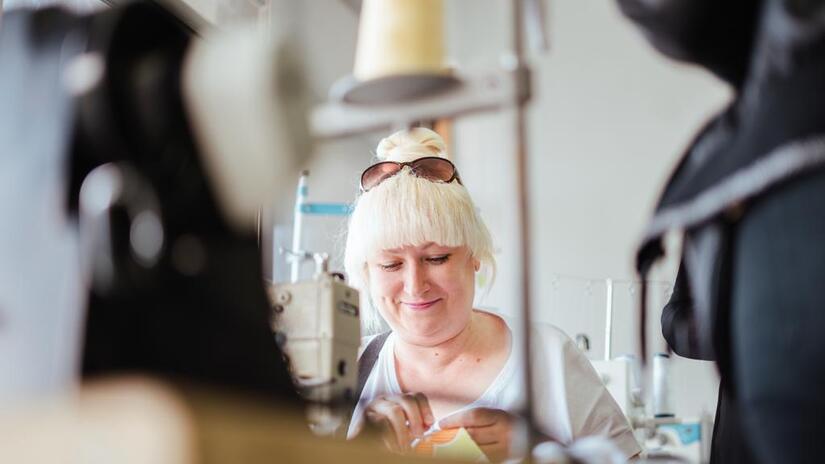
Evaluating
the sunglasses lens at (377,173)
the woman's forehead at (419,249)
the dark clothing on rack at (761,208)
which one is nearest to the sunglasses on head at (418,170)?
the sunglasses lens at (377,173)

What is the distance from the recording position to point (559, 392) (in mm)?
1571

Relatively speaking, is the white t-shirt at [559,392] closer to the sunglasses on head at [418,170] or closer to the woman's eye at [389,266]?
the woman's eye at [389,266]

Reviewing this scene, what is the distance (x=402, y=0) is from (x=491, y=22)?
3.71 meters

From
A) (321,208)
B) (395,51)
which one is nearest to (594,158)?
(321,208)

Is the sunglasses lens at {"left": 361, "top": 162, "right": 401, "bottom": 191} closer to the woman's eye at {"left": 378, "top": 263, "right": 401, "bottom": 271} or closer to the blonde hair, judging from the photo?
the blonde hair

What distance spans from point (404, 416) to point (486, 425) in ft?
0.46

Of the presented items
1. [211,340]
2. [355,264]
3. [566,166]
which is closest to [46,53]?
[211,340]

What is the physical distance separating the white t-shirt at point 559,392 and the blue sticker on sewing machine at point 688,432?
1264 millimetres

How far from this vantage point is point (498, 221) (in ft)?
12.0

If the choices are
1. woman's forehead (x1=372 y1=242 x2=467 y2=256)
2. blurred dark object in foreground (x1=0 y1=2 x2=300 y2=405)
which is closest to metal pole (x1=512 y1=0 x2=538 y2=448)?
blurred dark object in foreground (x1=0 y1=2 x2=300 y2=405)

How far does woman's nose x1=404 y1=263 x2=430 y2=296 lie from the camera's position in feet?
5.41

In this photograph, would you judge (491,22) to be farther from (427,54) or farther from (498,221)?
(427,54)

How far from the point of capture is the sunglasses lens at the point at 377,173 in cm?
170

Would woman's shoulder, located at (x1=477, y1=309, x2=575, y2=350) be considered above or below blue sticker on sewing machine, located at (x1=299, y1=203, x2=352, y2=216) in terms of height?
below
